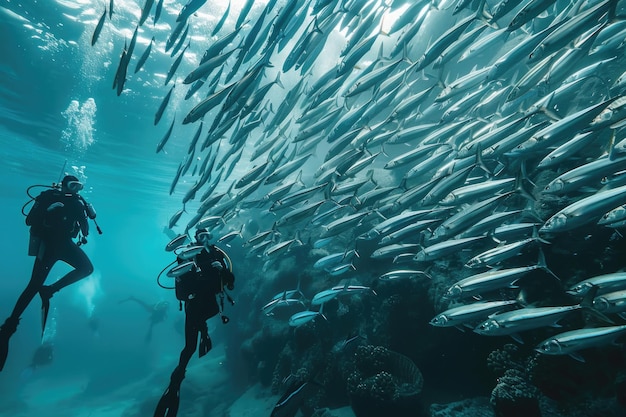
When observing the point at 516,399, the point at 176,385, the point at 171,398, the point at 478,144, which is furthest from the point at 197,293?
the point at 478,144

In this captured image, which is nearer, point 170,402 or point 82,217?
point 170,402

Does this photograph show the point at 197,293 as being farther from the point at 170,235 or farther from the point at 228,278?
the point at 170,235

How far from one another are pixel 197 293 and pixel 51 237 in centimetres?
356

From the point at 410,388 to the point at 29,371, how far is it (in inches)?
998

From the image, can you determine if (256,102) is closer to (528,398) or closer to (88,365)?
(528,398)

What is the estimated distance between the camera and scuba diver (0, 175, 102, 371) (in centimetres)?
530

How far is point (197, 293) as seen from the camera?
432 centimetres

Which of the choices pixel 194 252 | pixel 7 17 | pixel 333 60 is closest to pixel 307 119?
pixel 194 252

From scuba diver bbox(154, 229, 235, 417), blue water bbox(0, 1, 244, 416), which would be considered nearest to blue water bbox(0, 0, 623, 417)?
blue water bbox(0, 1, 244, 416)

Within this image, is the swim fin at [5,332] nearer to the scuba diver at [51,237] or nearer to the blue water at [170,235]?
the scuba diver at [51,237]

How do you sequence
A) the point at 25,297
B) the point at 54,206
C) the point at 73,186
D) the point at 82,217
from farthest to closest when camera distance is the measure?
1. the point at 82,217
2. the point at 73,186
3. the point at 25,297
4. the point at 54,206

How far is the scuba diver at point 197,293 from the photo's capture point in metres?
4.22

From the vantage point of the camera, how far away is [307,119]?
7.91m

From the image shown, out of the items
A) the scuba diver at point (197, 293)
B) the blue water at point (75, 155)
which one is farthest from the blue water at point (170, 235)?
the scuba diver at point (197, 293)
